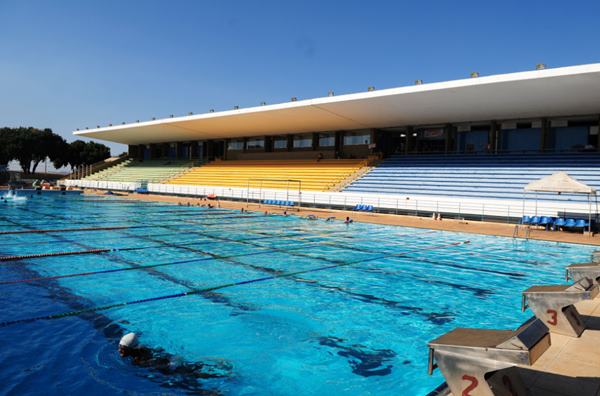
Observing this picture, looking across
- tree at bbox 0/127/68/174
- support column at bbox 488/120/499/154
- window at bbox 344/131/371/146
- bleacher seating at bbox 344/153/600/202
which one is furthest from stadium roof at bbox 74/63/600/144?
tree at bbox 0/127/68/174

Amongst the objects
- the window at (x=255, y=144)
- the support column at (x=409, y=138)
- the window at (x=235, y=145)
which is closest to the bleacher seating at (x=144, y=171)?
the window at (x=235, y=145)

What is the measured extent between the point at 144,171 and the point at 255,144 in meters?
14.0

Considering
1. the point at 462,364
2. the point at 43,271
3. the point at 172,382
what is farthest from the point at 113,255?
the point at 462,364

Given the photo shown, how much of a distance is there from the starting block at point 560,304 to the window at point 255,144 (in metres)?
38.4

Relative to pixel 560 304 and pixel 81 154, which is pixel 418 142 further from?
pixel 81 154

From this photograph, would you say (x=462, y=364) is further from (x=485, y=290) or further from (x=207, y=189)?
(x=207, y=189)

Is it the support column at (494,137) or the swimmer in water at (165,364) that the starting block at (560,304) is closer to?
the swimmer in water at (165,364)

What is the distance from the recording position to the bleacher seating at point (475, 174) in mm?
21859

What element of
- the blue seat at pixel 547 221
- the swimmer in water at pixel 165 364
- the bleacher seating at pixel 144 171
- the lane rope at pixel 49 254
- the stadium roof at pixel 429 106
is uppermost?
the stadium roof at pixel 429 106

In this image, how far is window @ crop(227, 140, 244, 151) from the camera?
44062 millimetres

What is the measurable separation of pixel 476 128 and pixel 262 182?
623 inches

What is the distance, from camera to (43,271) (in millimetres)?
8430

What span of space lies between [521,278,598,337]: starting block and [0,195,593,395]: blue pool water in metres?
1.14

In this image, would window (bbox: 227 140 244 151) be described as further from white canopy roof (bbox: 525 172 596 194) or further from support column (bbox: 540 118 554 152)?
white canopy roof (bbox: 525 172 596 194)
